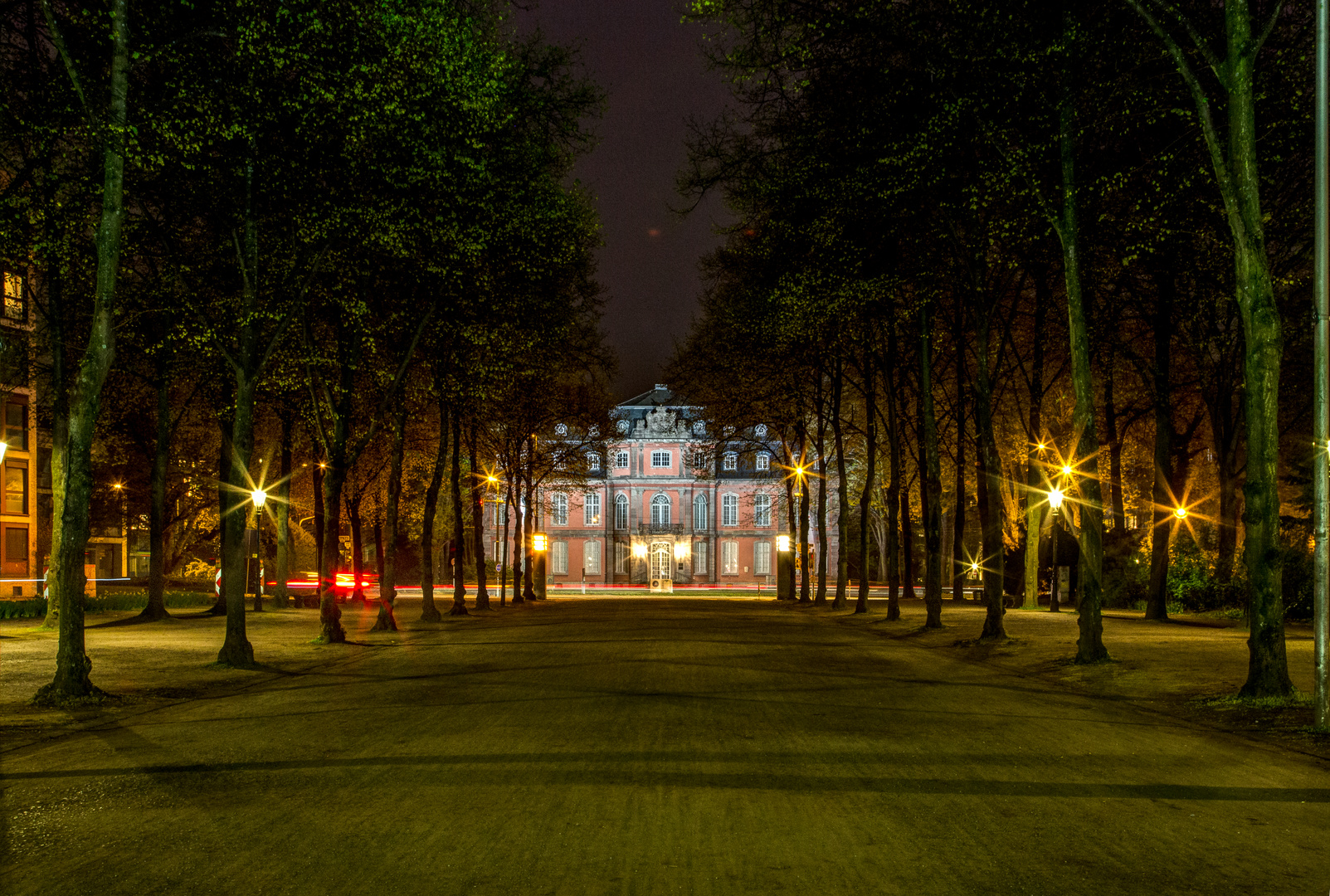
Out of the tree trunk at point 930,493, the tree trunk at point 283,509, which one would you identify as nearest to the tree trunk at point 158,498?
the tree trunk at point 283,509

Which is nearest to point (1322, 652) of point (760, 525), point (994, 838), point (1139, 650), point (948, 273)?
point (994, 838)

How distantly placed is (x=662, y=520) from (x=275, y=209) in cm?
7069

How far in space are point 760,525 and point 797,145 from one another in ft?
225

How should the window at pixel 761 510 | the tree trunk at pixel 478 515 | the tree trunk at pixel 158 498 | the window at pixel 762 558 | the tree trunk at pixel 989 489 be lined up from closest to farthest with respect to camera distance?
the tree trunk at pixel 989 489, the tree trunk at pixel 158 498, the tree trunk at pixel 478 515, the window at pixel 761 510, the window at pixel 762 558

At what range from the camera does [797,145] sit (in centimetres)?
2191

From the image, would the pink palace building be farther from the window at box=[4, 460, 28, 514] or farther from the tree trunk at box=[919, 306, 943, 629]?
the tree trunk at box=[919, 306, 943, 629]

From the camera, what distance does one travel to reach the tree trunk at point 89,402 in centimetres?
1370

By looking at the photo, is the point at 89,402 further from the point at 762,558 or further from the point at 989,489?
the point at 762,558

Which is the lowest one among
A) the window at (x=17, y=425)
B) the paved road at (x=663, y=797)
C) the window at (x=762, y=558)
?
the window at (x=762, y=558)

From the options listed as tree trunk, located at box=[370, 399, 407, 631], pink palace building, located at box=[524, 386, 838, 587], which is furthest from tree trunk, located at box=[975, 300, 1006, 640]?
pink palace building, located at box=[524, 386, 838, 587]

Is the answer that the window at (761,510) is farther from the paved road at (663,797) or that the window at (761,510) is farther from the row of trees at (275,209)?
the paved road at (663,797)

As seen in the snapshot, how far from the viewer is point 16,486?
5341cm

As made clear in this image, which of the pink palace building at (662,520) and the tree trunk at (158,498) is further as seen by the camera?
the pink palace building at (662,520)

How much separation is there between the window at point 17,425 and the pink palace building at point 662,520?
41364mm
